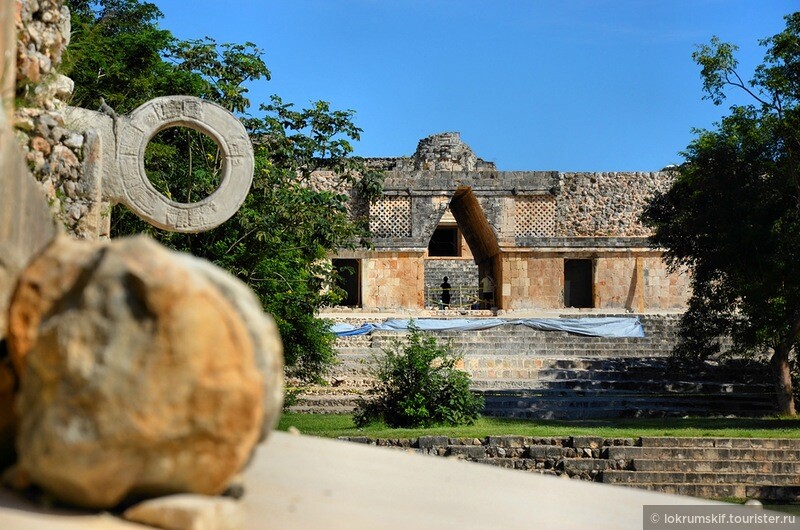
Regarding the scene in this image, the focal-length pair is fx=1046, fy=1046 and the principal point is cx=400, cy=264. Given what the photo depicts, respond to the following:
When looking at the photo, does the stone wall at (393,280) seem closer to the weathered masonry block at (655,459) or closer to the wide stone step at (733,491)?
the weathered masonry block at (655,459)

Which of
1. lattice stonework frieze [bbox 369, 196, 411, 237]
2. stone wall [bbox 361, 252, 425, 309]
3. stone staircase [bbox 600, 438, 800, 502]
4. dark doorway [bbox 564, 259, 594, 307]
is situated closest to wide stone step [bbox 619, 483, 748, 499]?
stone staircase [bbox 600, 438, 800, 502]

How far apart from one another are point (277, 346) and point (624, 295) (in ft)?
82.5

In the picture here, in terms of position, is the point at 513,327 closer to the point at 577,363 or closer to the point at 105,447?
the point at 577,363

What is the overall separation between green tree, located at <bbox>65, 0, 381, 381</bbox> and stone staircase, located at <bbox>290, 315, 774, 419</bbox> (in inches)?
64.1

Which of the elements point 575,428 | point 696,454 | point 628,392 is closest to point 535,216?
point 628,392

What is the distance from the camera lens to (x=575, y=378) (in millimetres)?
19656

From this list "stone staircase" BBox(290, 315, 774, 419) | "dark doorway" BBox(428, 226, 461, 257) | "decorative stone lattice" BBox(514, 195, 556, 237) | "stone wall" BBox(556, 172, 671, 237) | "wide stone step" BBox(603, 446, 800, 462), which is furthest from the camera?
"dark doorway" BBox(428, 226, 461, 257)

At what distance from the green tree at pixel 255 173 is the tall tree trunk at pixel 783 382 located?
7.33m

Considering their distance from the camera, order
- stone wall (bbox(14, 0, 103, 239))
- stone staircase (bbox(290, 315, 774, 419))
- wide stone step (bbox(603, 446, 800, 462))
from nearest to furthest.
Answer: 1. stone wall (bbox(14, 0, 103, 239))
2. wide stone step (bbox(603, 446, 800, 462))
3. stone staircase (bbox(290, 315, 774, 419))

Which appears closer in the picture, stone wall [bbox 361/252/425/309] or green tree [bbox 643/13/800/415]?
green tree [bbox 643/13/800/415]

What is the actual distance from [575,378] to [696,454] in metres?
7.38

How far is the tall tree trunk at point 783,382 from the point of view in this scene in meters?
17.1

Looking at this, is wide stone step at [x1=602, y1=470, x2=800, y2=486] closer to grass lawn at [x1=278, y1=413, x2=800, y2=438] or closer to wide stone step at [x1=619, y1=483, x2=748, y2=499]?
wide stone step at [x1=619, y1=483, x2=748, y2=499]

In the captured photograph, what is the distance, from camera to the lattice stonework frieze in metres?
27.6
